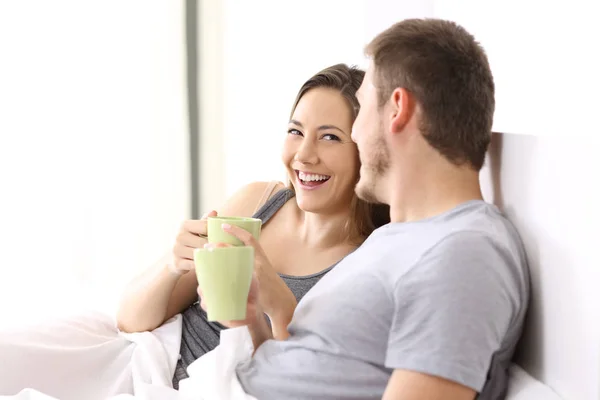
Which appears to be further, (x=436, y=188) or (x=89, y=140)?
(x=89, y=140)

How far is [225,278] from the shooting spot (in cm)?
123

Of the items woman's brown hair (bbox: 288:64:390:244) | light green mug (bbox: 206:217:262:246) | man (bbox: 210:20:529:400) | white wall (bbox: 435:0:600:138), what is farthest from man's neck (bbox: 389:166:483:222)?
woman's brown hair (bbox: 288:64:390:244)

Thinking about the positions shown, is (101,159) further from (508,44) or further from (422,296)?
(422,296)

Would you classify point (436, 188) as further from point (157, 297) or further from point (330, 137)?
point (157, 297)

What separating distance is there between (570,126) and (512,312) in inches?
11.7

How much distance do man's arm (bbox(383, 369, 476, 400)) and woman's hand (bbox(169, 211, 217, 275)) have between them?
61 cm

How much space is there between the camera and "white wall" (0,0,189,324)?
125 inches

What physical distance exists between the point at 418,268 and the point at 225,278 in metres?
0.31

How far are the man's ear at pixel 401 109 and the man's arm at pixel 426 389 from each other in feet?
1.40

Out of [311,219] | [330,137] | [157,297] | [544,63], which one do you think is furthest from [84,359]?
[544,63]

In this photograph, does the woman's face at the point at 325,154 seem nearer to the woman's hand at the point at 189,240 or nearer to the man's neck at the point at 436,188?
the woman's hand at the point at 189,240

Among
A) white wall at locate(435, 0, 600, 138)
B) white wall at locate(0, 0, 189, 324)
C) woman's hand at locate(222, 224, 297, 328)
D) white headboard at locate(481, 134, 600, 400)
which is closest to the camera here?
white headboard at locate(481, 134, 600, 400)

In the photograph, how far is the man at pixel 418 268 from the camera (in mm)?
1080

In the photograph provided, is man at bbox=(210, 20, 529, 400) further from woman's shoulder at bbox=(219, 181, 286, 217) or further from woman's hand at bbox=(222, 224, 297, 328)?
woman's shoulder at bbox=(219, 181, 286, 217)
